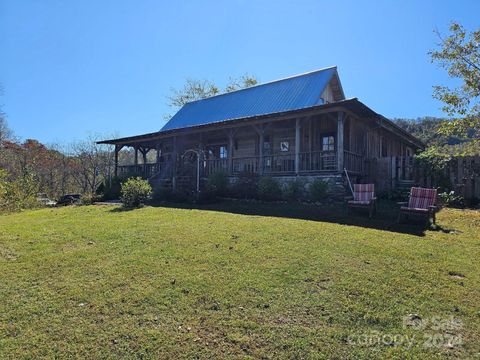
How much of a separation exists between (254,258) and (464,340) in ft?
9.52

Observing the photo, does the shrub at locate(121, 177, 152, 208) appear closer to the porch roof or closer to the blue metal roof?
the porch roof

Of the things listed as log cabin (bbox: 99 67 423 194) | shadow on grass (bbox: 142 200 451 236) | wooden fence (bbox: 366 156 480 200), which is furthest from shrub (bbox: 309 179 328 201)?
wooden fence (bbox: 366 156 480 200)

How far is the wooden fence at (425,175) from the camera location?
1156 cm

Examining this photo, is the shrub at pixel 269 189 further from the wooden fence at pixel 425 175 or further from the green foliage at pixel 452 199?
the green foliage at pixel 452 199

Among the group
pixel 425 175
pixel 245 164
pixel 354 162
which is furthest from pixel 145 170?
pixel 425 175

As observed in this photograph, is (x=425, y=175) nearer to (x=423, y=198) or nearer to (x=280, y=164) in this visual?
(x=423, y=198)

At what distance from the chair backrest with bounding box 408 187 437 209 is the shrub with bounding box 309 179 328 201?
337cm

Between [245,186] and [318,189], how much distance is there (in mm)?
3330

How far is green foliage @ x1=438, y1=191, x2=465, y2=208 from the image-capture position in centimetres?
1140

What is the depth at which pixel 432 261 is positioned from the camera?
17.5ft

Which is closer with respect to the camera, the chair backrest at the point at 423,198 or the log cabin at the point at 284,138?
the chair backrest at the point at 423,198

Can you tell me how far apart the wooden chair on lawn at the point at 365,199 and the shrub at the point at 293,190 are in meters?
3.14

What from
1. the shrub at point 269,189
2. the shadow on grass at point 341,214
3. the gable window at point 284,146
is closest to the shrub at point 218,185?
the shrub at point 269,189

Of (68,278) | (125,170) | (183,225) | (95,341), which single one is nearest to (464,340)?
(95,341)
